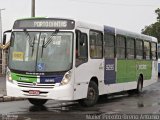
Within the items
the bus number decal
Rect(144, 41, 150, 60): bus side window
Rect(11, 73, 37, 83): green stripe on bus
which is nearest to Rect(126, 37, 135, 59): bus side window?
Rect(144, 41, 150, 60): bus side window

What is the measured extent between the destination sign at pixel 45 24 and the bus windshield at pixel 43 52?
0.21 metres

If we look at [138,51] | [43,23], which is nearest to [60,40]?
[43,23]

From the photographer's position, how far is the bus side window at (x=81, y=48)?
14219 millimetres

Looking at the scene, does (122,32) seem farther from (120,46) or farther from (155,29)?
(155,29)

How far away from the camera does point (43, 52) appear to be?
46.0 ft

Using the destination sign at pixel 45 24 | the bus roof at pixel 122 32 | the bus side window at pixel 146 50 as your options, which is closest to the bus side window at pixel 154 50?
the bus side window at pixel 146 50

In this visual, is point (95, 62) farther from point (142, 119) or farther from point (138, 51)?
point (138, 51)

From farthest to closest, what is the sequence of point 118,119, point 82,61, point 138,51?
point 138,51 < point 82,61 < point 118,119

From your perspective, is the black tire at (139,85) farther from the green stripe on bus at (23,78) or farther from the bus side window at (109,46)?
the green stripe on bus at (23,78)

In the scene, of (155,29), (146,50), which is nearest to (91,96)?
(146,50)

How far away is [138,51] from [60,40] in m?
7.62

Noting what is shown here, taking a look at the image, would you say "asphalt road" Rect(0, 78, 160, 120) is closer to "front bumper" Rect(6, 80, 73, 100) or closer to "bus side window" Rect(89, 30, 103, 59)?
"front bumper" Rect(6, 80, 73, 100)

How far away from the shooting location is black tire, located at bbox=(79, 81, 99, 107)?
15.4 metres

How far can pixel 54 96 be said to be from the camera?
44.7 ft
